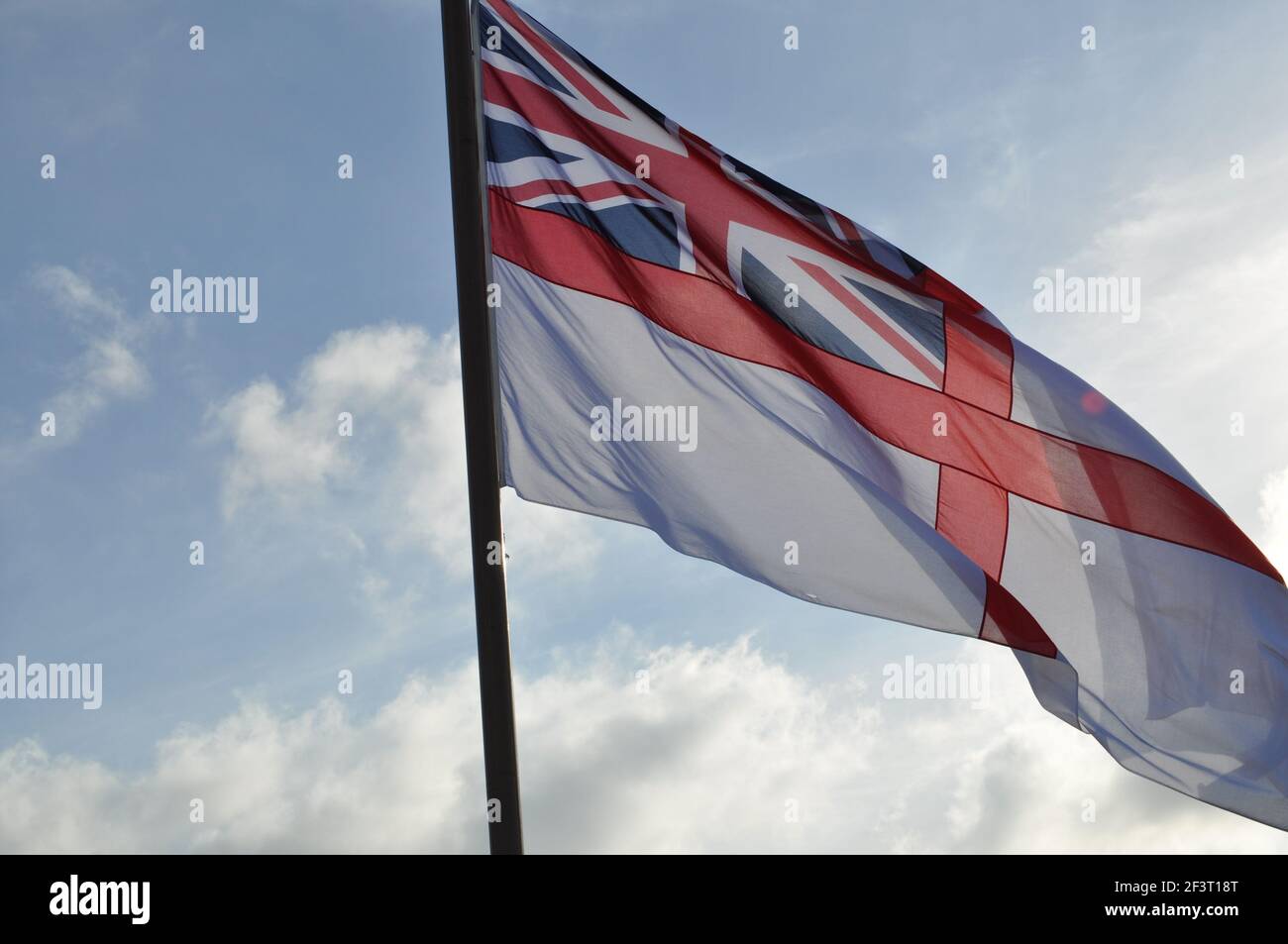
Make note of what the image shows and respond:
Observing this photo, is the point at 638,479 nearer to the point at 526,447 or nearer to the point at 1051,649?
the point at 526,447

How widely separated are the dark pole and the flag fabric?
1158mm

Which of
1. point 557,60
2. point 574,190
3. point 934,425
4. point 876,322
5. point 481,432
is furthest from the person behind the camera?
point 876,322

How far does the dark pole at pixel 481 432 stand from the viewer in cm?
596

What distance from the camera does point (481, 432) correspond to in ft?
21.5

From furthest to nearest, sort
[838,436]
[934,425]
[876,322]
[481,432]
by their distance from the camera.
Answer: [876,322] → [934,425] → [838,436] → [481,432]

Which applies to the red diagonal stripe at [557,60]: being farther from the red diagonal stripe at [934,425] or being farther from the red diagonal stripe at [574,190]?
the red diagonal stripe at [934,425]

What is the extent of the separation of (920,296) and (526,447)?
3.46 meters

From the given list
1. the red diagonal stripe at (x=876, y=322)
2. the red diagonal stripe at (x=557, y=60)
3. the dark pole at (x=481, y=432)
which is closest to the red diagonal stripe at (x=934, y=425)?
the red diagonal stripe at (x=876, y=322)

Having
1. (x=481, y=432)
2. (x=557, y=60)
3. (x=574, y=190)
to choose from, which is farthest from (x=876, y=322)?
(x=481, y=432)

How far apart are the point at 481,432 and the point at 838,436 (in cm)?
332

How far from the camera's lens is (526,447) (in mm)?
7918

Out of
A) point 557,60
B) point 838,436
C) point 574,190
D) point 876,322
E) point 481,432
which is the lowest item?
point 481,432

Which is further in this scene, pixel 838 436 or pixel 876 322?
pixel 876 322

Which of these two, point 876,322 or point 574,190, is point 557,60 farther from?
point 876,322
